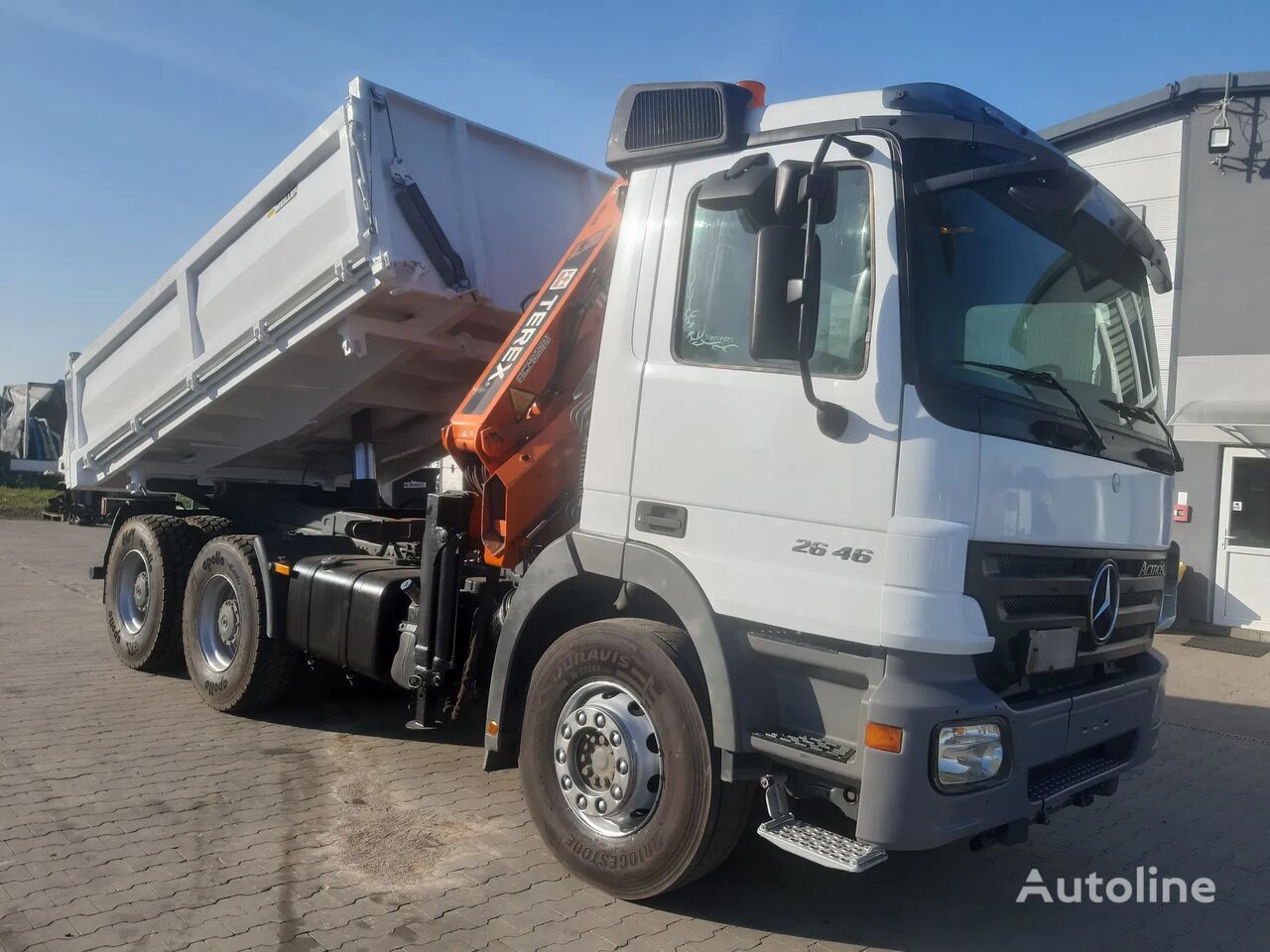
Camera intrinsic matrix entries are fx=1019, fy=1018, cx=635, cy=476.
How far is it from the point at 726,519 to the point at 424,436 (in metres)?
3.86

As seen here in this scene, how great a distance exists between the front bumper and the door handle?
93 centimetres

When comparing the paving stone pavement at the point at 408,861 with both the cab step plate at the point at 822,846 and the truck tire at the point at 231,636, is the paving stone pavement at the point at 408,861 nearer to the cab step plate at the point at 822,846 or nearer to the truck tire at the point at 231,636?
the truck tire at the point at 231,636

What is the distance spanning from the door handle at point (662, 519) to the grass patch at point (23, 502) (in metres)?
24.0

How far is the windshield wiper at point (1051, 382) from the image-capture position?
3383 millimetres

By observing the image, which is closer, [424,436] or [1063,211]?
[1063,211]

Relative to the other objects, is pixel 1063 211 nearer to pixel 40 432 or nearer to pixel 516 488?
pixel 516 488

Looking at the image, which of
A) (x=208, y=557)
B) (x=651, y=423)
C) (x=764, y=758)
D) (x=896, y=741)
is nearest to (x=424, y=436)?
(x=208, y=557)

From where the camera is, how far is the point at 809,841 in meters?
3.23

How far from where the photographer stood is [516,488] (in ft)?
14.9

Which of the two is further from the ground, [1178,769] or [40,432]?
[40,432]

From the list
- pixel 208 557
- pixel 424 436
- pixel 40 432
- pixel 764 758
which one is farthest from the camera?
pixel 40 432

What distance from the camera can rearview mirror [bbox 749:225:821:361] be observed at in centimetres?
316

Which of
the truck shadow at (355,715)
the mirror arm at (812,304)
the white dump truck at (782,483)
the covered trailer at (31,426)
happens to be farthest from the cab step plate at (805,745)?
the covered trailer at (31,426)

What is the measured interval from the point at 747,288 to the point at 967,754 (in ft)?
5.68
